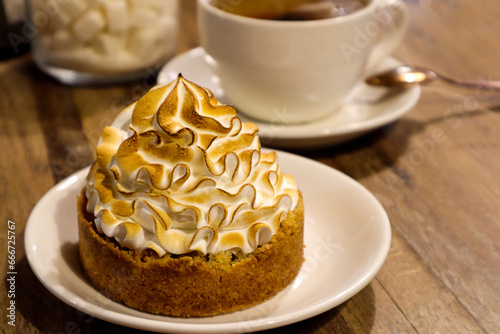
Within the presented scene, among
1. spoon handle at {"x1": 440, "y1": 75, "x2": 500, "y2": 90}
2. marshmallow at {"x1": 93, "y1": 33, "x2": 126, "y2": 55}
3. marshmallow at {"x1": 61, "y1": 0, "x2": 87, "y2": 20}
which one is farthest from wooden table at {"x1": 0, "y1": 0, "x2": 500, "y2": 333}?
marshmallow at {"x1": 61, "y1": 0, "x2": 87, "y2": 20}

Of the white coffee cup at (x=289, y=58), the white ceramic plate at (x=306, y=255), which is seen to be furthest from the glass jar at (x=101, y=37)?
the white ceramic plate at (x=306, y=255)

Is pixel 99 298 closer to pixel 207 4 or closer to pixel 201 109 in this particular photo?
pixel 201 109

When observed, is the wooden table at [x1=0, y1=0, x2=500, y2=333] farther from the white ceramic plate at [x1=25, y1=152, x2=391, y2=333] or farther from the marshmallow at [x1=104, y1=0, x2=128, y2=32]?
the marshmallow at [x1=104, y1=0, x2=128, y2=32]

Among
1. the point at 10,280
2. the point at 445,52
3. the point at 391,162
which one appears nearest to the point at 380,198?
the point at 391,162

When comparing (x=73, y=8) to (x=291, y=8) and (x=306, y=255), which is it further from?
(x=306, y=255)

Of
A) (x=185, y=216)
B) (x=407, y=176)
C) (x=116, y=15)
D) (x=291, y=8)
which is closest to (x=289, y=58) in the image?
(x=291, y=8)
